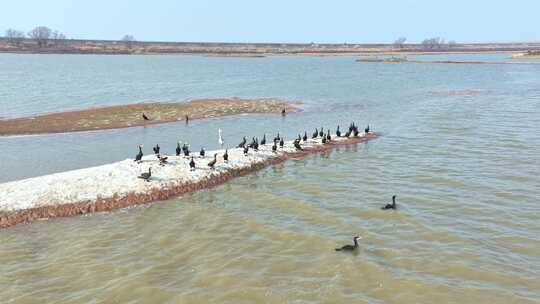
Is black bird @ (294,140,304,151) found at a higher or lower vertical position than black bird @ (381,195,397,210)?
higher

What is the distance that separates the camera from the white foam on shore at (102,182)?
22.2m

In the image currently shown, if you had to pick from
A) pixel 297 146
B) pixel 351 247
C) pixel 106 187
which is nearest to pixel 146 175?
pixel 106 187

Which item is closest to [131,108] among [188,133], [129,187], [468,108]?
[188,133]

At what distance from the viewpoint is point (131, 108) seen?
176 ft

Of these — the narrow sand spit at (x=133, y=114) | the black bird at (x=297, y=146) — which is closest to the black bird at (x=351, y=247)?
the black bird at (x=297, y=146)

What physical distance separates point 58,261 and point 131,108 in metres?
37.9

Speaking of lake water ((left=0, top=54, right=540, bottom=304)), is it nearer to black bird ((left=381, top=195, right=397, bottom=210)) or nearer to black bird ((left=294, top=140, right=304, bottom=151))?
black bird ((left=381, top=195, right=397, bottom=210))

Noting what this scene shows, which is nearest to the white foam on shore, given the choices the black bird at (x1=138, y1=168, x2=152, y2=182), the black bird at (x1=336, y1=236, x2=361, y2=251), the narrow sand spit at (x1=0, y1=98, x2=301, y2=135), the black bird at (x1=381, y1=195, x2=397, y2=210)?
the black bird at (x1=138, y1=168, x2=152, y2=182)

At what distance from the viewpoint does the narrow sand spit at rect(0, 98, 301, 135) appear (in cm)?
4366

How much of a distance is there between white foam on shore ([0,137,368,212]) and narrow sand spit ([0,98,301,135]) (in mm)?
19329

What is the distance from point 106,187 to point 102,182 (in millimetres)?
574

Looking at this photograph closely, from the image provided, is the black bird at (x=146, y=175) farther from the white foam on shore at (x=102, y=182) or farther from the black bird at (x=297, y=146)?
the black bird at (x=297, y=146)

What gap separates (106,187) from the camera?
23.4m

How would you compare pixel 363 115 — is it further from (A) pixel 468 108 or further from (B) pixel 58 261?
(B) pixel 58 261
